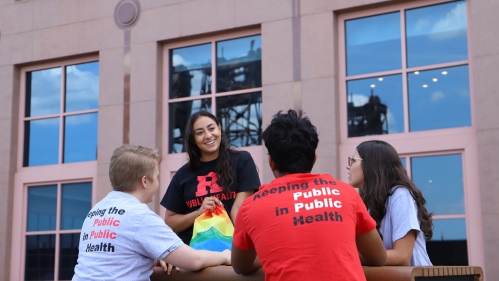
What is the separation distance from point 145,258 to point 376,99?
602 centimetres

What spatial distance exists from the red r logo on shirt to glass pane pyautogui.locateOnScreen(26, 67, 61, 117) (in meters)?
7.56

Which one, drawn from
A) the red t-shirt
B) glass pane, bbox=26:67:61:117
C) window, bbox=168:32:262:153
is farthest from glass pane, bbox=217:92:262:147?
the red t-shirt

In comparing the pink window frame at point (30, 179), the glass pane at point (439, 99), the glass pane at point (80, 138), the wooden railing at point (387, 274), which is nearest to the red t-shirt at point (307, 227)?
the wooden railing at point (387, 274)

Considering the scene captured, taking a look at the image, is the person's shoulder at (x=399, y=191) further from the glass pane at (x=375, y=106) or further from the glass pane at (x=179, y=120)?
the glass pane at (x=179, y=120)

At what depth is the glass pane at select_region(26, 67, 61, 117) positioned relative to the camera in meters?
11.3

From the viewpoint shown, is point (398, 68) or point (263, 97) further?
point (263, 97)

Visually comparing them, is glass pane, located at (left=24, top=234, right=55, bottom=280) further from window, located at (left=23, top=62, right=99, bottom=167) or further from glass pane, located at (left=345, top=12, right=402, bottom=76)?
glass pane, located at (left=345, top=12, right=402, bottom=76)

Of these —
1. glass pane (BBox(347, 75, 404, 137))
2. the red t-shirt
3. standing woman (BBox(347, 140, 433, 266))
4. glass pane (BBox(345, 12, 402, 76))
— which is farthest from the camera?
glass pane (BBox(345, 12, 402, 76))

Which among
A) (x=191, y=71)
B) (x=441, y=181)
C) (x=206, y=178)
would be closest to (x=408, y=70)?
(x=441, y=181)

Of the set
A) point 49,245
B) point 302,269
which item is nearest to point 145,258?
point 302,269

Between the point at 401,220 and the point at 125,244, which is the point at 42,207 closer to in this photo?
the point at 125,244

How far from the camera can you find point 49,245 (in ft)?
35.8

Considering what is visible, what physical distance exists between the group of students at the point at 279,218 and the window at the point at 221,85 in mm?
5363

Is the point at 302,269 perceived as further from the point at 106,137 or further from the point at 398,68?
the point at 106,137
